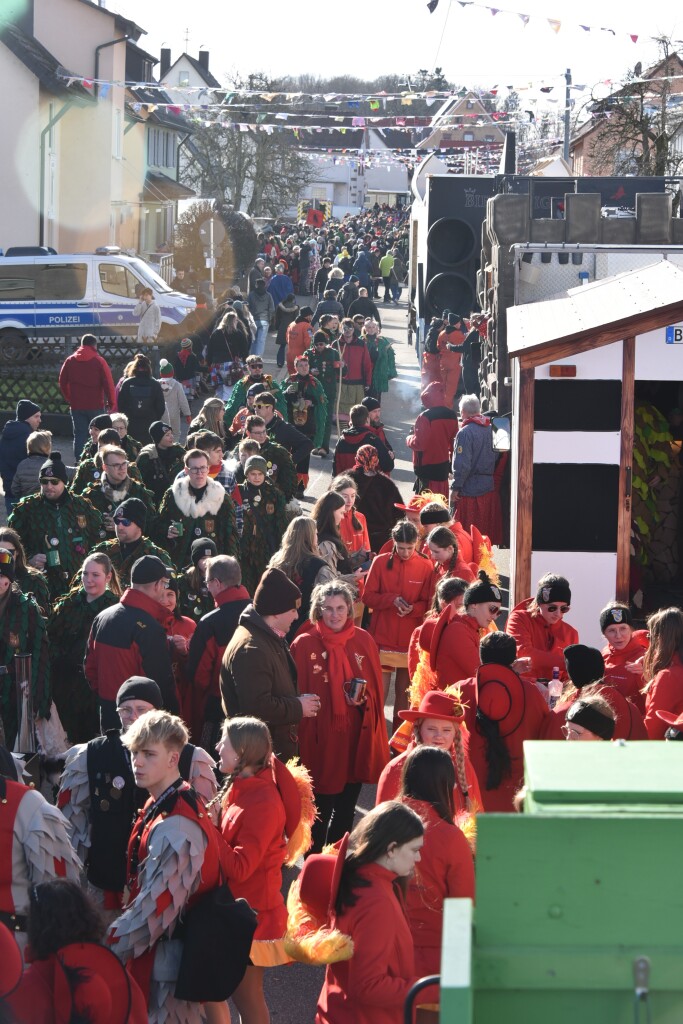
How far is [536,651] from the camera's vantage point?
302 inches

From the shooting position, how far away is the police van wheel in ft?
75.4

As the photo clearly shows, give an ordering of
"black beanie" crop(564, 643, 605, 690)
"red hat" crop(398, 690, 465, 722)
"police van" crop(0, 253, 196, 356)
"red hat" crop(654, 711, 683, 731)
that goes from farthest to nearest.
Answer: "police van" crop(0, 253, 196, 356)
"black beanie" crop(564, 643, 605, 690)
"red hat" crop(654, 711, 683, 731)
"red hat" crop(398, 690, 465, 722)

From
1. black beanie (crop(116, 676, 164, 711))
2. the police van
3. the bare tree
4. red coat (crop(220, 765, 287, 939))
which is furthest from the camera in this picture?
the bare tree

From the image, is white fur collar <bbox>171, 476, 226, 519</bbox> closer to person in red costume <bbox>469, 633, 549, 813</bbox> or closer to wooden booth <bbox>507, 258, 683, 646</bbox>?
wooden booth <bbox>507, 258, 683, 646</bbox>

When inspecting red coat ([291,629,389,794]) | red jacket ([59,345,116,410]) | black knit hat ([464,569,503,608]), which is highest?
red jacket ([59,345,116,410])

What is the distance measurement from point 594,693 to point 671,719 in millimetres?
348

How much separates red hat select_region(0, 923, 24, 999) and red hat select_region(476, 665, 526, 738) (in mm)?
2801

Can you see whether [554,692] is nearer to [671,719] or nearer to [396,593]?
[671,719]

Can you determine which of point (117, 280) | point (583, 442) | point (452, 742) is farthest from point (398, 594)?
point (117, 280)

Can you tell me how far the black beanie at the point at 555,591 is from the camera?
7.55 meters

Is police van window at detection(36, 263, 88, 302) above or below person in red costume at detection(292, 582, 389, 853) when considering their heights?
above

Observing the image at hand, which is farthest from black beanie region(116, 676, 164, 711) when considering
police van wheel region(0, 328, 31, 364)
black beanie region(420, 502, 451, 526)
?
police van wheel region(0, 328, 31, 364)

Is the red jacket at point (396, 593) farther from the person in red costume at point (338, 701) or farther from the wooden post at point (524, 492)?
the person in red costume at point (338, 701)

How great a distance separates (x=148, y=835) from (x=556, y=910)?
82.6 inches
